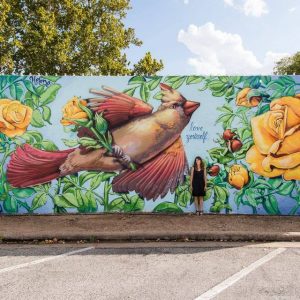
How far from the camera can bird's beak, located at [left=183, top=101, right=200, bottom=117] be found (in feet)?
30.0

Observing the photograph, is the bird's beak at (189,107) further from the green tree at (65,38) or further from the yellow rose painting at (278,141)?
the green tree at (65,38)

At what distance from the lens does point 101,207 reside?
920cm

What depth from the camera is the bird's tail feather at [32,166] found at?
9.18m

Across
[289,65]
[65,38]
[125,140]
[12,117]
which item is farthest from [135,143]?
[289,65]

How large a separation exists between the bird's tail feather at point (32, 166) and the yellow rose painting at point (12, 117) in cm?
44

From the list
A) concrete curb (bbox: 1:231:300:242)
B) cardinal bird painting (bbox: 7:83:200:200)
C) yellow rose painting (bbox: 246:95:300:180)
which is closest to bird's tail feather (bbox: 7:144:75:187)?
cardinal bird painting (bbox: 7:83:200:200)

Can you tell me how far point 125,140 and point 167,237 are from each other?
2680 millimetres

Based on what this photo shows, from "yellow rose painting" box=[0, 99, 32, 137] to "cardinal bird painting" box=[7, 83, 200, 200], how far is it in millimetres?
448

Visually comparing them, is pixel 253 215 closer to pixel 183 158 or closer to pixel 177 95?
pixel 183 158

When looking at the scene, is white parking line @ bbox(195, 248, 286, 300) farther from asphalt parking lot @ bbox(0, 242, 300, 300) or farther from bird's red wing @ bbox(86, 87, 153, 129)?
bird's red wing @ bbox(86, 87, 153, 129)

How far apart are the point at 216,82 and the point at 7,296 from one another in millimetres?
6321

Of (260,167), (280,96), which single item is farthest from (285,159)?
(280,96)

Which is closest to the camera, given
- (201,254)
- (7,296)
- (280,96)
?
(7,296)
